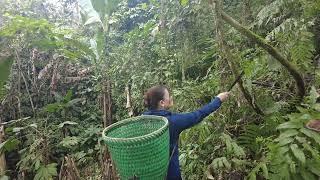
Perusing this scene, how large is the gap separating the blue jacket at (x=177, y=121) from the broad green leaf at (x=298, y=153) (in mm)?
834

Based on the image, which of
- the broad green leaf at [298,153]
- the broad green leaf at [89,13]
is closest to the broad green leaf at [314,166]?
the broad green leaf at [298,153]

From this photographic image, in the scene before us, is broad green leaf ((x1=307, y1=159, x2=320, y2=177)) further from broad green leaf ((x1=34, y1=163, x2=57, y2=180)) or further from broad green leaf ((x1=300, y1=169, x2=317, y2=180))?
broad green leaf ((x1=34, y1=163, x2=57, y2=180))

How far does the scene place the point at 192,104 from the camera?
385cm

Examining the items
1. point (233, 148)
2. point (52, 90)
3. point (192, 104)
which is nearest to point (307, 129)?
point (233, 148)

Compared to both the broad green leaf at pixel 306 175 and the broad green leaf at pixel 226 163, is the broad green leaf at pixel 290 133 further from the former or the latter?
the broad green leaf at pixel 226 163

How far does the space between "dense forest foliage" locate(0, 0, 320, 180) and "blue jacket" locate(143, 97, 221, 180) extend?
12.7 inches

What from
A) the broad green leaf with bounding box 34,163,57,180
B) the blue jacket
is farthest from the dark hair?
the broad green leaf with bounding box 34,163,57,180

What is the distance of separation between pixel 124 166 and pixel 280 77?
1582mm

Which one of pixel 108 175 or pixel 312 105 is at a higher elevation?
pixel 312 105

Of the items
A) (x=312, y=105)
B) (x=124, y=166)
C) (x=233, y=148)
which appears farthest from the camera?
(x=233, y=148)

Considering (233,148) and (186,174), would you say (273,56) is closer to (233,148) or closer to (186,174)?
(233,148)

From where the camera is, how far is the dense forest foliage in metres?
2.53

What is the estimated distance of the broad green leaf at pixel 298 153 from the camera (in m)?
1.79

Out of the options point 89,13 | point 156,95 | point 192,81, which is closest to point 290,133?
point 156,95
